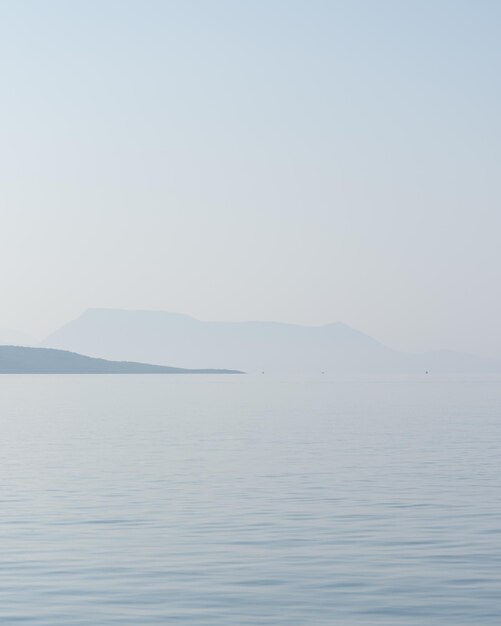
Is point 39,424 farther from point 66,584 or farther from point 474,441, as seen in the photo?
point 66,584

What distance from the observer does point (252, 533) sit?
116 ft

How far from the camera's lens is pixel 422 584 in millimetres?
27734

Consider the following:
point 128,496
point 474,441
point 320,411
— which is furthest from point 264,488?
point 320,411

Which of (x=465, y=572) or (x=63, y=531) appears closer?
(x=465, y=572)

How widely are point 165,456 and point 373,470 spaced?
43.6 feet

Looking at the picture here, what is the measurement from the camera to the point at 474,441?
72562mm

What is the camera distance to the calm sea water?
83.8ft

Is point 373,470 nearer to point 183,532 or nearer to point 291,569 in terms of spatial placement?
point 183,532

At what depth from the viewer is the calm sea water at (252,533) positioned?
83.8ft

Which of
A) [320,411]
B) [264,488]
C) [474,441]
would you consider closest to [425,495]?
[264,488]

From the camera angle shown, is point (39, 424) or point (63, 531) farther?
point (39, 424)

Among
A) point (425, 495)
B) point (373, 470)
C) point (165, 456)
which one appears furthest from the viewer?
point (165, 456)

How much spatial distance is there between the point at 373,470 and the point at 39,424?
48.6m

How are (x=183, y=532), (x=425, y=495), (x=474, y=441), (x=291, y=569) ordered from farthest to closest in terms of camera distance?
(x=474, y=441)
(x=425, y=495)
(x=183, y=532)
(x=291, y=569)
